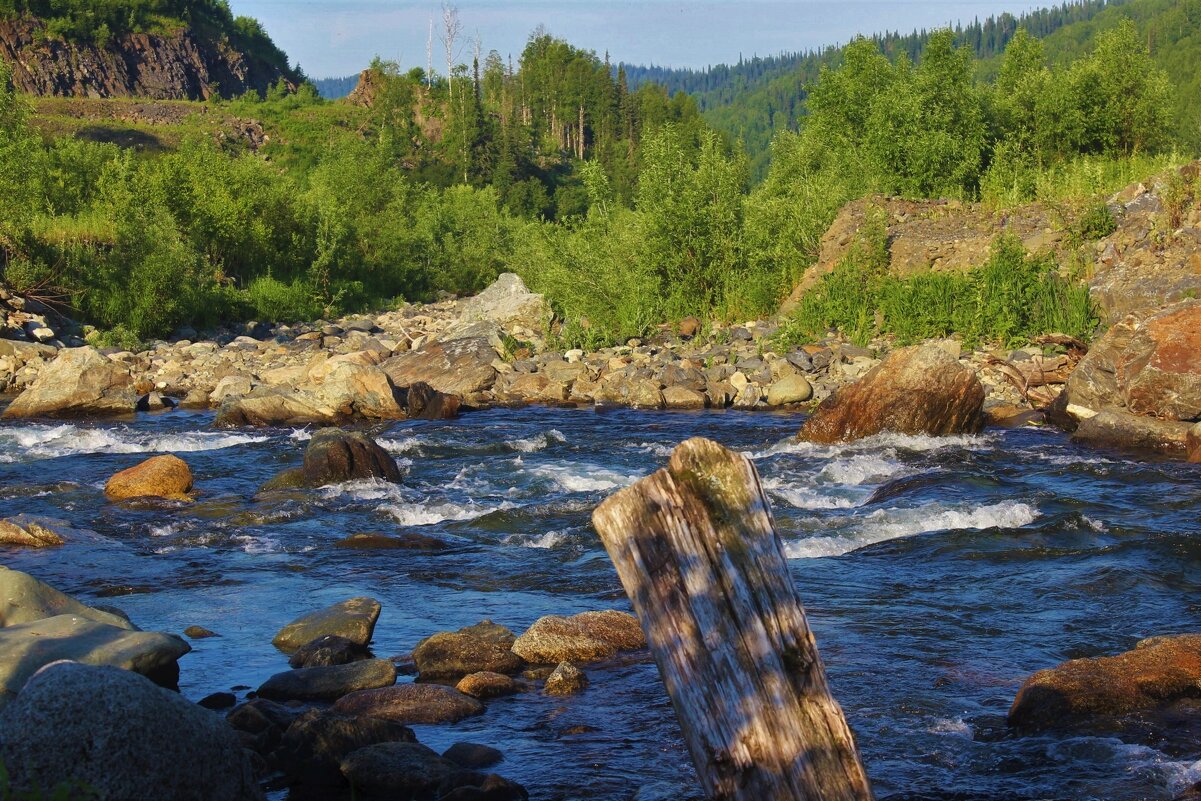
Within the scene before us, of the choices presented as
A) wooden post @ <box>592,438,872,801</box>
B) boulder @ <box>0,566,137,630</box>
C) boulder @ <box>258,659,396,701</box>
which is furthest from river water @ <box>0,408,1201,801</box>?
wooden post @ <box>592,438,872,801</box>

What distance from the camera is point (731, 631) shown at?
138 inches

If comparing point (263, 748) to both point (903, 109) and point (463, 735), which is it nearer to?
point (463, 735)

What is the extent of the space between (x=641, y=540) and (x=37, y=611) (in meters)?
4.63

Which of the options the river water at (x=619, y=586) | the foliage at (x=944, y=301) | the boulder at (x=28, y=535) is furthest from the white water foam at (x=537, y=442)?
the boulder at (x=28, y=535)

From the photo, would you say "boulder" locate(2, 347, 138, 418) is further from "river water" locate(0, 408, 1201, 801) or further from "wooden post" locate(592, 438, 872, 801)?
"wooden post" locate(592, 438, 872, 801)

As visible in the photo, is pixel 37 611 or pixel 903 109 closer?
pixel 37 611

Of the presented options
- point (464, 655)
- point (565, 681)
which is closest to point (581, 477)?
point (464, 655)

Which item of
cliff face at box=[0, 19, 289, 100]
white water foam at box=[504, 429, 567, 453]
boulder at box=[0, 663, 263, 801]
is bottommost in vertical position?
white water foam at box=[504, 429, 567, 453]

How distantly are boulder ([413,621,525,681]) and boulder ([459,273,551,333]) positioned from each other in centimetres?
1680

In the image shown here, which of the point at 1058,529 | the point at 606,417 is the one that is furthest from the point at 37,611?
the point at 606,417

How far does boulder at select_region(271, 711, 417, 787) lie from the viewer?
5242 mm

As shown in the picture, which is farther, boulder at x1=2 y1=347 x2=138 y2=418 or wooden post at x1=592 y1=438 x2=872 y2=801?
boulder at x1=2 y1=347 x2=138 y2=418

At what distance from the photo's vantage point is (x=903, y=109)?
24.2 meters

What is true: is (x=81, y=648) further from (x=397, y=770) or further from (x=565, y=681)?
(x=565, y=681)
